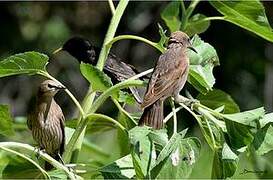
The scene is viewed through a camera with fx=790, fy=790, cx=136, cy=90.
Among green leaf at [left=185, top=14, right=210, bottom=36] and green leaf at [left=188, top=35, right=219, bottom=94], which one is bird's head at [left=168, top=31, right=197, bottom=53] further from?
green leaf at [left=185, top=14, right=210, bottom=36]

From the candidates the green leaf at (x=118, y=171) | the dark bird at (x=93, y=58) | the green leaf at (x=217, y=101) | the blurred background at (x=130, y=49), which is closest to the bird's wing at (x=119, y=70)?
the dark bird at (x=93, y=58)

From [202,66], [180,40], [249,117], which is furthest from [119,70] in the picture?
[249,117]

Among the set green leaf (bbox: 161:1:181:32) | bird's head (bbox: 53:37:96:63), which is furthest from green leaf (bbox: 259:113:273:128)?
bird's head (bbox: 53:37:96:63)

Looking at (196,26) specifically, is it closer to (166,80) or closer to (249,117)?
(166,80)

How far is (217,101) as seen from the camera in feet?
4.82

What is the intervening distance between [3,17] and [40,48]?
59 centimetres

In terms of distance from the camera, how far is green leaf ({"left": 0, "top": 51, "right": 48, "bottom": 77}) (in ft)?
3.80

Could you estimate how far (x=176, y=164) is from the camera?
1068 millimetres

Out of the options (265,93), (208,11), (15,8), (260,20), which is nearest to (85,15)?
(15,8)

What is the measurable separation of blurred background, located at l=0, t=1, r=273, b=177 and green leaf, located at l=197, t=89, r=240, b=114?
486cm

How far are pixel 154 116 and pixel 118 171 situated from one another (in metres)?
0.10

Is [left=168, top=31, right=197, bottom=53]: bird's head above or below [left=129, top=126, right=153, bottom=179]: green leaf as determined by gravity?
above

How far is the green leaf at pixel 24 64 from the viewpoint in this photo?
1.16 m

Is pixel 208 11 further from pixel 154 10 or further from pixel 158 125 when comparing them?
pixel 158 125
